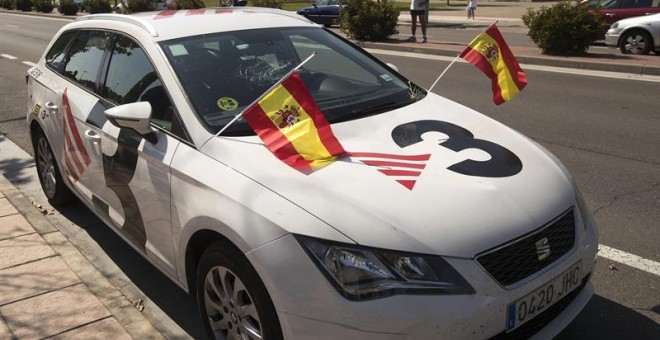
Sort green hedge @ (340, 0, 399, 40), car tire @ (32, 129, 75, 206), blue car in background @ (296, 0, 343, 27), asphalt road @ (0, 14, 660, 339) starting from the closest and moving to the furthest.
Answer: asphalt road @ (0, 14, 660, 339), car tire @ (32, 129, 75, 206), green hedge @ (340, 0, 399, 40), blue car in background @ (296, 0, 343, 27)

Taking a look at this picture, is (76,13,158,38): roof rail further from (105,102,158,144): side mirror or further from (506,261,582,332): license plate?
(506,261,582,332): license plate

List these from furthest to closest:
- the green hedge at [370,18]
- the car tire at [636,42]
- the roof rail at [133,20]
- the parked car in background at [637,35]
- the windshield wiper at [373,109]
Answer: the green hedge at [370,18] < the car tire at [636,42] < the parked car in background at [637,35] < the roof rail at [133,20] < the windshield wiper at [373,109]

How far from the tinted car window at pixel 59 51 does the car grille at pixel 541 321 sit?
152 inches

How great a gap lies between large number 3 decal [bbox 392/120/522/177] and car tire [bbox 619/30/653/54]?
12436 millimetres

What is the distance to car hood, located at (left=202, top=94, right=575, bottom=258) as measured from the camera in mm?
2273

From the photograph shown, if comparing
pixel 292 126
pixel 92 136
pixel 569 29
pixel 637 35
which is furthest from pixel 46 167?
pixel 637 35

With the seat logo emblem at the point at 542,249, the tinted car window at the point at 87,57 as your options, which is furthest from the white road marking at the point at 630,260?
the tinted car window at the point at 87,57

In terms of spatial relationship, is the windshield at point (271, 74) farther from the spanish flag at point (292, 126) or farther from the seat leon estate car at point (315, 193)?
the spanish flag at point (292, 126)

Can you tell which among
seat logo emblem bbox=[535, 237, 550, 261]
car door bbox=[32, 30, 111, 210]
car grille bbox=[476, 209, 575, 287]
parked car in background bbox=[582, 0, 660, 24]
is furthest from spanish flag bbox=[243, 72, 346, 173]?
parked car in background bbox=[582, 0, 660, 24]

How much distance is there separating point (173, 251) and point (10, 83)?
35.2 ft

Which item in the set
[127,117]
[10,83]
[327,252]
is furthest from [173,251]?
[10,83]

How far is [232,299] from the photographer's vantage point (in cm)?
265

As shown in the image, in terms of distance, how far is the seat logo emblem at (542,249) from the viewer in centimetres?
242

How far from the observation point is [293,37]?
154 inches
